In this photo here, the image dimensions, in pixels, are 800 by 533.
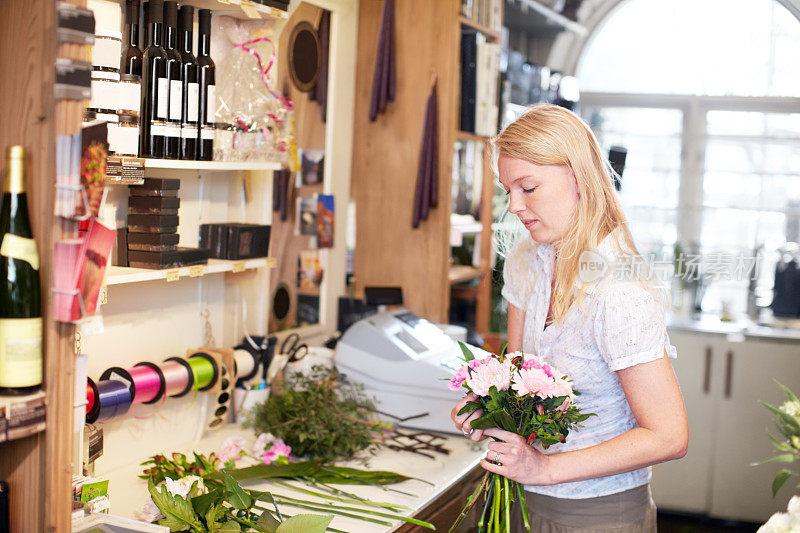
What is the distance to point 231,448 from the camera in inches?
93.9

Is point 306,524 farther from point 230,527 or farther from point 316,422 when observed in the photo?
point 316,422

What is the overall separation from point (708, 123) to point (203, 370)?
395 centimetres

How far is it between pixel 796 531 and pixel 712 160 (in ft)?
14.4

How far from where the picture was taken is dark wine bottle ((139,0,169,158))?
2.10 meters

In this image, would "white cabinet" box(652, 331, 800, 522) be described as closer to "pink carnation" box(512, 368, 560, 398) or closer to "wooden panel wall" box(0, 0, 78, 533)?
"pink carnation" box(512, 368, 560, 398)

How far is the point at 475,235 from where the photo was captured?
3963 mm

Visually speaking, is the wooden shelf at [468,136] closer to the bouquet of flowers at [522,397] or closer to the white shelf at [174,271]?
the white shelf at [174,271]

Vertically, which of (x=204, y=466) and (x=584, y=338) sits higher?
(x=584, y=338)

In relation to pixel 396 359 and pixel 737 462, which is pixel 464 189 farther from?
pixel 737 462

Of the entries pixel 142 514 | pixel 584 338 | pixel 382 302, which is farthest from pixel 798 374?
pixel 142 514

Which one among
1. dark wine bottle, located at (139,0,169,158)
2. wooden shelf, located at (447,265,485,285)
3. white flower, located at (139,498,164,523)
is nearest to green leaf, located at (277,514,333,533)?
white flower, located at (139,498,164,523)

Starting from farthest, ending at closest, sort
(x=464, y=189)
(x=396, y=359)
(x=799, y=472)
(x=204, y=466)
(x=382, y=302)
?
(x=464, y=189) < (x=382, y=302) < (x=396, y=359) < (x=204, y=466) < (x=799, y=472)

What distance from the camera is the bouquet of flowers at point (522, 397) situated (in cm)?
169

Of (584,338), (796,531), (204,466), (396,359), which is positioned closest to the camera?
(796,531)
